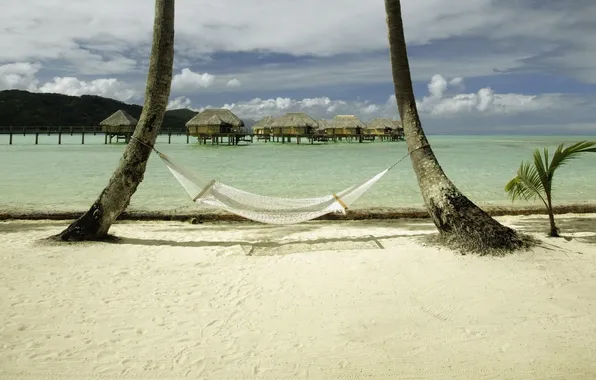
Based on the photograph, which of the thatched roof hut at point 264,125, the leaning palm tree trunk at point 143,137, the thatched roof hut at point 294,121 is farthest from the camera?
the thatched roof hut at point 264,125

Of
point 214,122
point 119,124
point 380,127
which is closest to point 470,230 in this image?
point 214,122

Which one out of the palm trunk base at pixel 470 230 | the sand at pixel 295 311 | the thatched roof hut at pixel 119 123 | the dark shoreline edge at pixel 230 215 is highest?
the thatched roof hut at pixel 119 123

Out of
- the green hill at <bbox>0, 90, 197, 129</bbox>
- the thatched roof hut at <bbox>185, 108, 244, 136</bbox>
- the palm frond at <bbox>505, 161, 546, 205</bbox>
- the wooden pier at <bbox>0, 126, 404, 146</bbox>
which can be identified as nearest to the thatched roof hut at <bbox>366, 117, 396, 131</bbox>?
the wooden pier at <bbox>0, 126, 404, 146</bbox>

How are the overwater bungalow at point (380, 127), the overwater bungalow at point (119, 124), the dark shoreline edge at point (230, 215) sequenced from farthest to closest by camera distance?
the overwater bungalow at point (380, 127) < the overwater bungalow at point (119, 124) < the dark shoreline edge at point (230, 215)

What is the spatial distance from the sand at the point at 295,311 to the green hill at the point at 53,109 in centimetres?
9367

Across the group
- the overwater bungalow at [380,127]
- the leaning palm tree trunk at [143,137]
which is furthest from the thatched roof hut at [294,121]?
the leaning palm tree trunk at [143,137]

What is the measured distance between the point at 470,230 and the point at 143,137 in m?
2.95

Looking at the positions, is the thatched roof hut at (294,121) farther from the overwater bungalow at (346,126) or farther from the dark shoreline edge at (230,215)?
the dark shoreline edge at (230,215)

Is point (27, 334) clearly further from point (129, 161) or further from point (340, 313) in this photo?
point (129, 161)

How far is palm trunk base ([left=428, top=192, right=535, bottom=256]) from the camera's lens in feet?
11.8

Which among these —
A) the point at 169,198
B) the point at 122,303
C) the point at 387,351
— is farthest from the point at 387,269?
the point at 169,198

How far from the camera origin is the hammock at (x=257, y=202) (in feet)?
14.0

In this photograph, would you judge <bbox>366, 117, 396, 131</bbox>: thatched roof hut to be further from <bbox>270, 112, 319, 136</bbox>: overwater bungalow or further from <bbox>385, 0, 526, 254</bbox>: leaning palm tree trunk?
<bbox>385, 0, 526, 254</bbox>: leaning palm tree trunk

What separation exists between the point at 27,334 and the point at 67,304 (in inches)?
16.0
